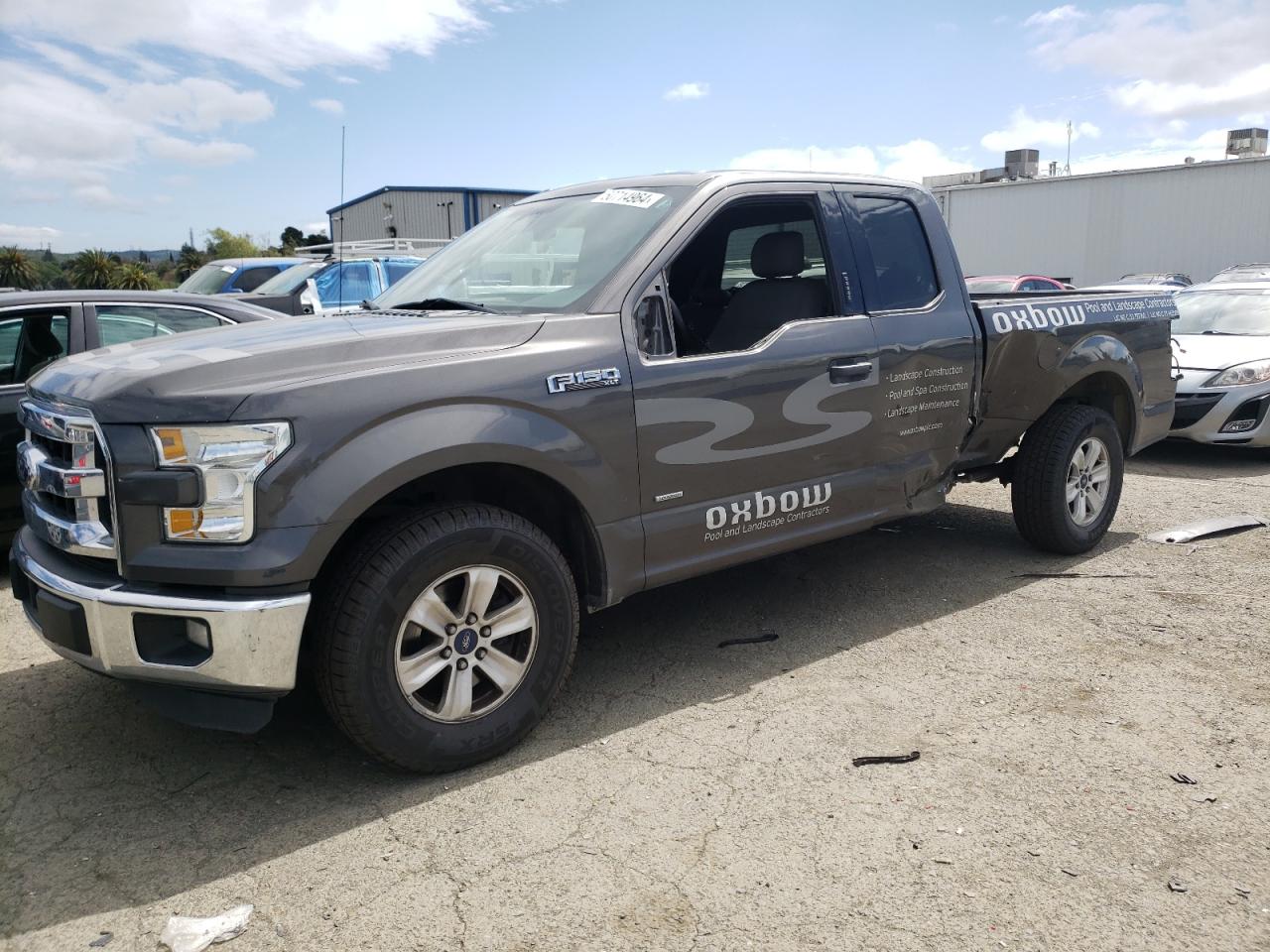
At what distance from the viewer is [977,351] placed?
4758mm

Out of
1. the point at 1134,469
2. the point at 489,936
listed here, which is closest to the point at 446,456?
the point at 489,936

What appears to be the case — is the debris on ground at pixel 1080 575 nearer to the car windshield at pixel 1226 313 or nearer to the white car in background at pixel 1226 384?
the white car in background at pixel 1226 384

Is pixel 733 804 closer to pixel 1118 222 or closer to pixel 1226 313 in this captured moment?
pixel 1226 313

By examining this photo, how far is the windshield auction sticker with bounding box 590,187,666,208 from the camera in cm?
399

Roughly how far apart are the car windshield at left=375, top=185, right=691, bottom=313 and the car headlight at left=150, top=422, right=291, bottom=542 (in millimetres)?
1239

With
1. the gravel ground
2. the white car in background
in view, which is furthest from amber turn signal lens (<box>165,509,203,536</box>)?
the white car in background

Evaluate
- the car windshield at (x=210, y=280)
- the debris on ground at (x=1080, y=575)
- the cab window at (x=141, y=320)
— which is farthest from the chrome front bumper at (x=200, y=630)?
the car windshield at (x=210, y=280)

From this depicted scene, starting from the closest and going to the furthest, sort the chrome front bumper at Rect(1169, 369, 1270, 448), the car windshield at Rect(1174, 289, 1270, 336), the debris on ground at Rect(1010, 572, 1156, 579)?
the debris on ground at Rect(1010, 572, 1156, 579)
the chrome front bumper at Rect(1169, 369, 1270, 448)
the car windshield at Rect(1174, 289, 1270, 336)

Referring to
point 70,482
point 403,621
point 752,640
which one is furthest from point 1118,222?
point 70,482

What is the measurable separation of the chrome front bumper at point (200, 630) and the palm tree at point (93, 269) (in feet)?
155

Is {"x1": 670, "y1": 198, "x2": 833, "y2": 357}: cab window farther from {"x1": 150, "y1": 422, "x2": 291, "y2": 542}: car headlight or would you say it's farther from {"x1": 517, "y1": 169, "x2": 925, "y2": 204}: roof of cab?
{"x1": 150, "y1": 422, "x2": 291, "y2": 542}: car headlight

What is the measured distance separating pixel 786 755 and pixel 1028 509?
105 inches

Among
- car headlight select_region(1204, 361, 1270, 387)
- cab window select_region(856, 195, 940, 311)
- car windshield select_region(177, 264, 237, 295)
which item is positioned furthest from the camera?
car windshield select_region(177, 264, 237, 295)

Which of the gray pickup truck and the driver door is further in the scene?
the driver door
